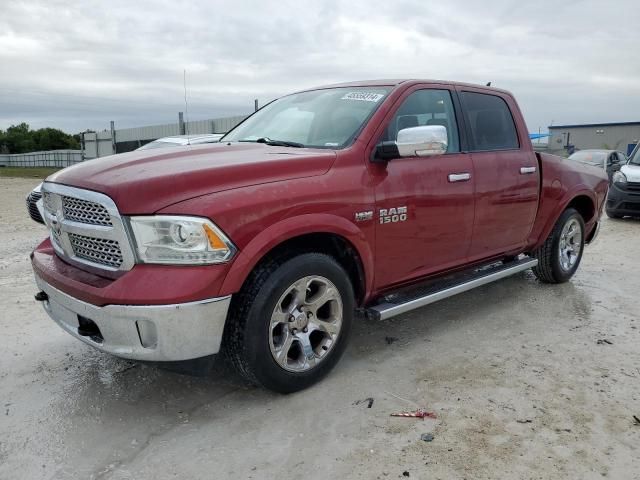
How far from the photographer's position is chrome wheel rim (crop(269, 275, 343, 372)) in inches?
119

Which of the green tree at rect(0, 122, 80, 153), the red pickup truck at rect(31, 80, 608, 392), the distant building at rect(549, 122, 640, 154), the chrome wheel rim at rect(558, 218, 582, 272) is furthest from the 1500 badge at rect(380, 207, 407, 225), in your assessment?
the green tree at rect(0, 122, 80, 153)

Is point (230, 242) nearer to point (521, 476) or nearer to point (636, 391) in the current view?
point (521, 476)

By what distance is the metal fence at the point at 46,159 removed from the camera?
47334 millimetres

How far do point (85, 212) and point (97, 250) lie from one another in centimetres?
21

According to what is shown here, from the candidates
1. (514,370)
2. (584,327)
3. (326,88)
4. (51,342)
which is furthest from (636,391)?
(51,342)

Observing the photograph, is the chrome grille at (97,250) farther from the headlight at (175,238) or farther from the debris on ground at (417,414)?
the debris on ground at (417,414)

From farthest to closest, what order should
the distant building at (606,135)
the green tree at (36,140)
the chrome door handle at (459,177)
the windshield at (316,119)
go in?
the green tree at (36,140) → the distant building at (606,135) → the chrome door handle at (459,177) → the windshield at (316,119)

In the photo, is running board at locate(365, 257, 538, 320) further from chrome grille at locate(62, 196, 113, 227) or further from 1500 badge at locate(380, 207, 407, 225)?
chrome grille at locate(62, 196, 113, 227)

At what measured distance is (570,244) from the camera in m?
5.59

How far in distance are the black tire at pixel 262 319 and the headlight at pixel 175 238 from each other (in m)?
0.35

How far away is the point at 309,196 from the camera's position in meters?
3.02

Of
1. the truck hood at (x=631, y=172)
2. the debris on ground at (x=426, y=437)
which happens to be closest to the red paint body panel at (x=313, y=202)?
the debris on ground at (x=426, y=437)

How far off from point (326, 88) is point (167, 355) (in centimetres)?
254

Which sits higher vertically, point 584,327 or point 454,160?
point 454,160
